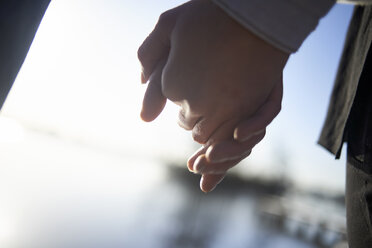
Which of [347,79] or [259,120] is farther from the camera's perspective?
[347,79]

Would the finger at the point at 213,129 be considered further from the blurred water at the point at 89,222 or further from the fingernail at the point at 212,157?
the blurred water at the point at 89,222

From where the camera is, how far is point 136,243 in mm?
7594

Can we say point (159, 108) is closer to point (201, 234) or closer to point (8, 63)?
point (8, 63)

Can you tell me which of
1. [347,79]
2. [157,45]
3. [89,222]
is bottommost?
[89,222]

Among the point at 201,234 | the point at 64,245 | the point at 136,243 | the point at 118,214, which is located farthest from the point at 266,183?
the point at 64,245

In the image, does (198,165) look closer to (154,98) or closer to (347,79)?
(154,98)

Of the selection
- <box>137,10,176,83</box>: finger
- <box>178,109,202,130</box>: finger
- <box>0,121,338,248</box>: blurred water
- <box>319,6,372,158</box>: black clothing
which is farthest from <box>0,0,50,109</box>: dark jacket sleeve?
<box>0,121,338,248</box>: blurred water

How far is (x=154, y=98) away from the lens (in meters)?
0.50

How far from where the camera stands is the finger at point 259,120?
427 mm

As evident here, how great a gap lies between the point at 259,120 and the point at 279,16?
16 centimetres

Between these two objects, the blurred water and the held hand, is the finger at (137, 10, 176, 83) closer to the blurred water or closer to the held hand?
the held hand

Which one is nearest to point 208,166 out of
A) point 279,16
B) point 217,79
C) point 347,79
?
point 217,79

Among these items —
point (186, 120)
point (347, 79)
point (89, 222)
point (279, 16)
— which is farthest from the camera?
point (89, 222)

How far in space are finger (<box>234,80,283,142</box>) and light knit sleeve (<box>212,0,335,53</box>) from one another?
11cm
